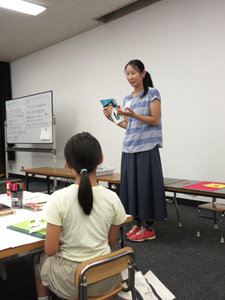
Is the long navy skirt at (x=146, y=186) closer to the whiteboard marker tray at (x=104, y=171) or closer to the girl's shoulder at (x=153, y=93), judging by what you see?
the girl's shoulder at (x=153, y=93)

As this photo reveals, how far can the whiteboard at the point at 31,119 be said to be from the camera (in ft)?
17.1

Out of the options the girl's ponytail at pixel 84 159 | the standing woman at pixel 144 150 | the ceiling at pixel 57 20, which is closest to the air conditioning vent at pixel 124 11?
the ceiling at pixel 57 20

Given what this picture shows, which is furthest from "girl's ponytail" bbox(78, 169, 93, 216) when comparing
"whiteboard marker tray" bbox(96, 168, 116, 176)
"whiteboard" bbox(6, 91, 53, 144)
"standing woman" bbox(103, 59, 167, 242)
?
"whiteboard" bbox(6, 91, 53, 144)

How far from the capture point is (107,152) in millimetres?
4949

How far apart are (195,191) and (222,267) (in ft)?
1.85

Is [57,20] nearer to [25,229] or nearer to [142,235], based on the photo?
[142,235]

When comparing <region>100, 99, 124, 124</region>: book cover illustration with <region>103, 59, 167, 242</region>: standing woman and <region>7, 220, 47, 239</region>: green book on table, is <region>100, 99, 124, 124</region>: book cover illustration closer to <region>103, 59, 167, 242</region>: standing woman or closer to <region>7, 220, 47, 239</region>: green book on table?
<region>103, 59, 167, 242</region>: standing woman

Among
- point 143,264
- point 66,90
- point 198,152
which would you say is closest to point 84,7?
point 66,90

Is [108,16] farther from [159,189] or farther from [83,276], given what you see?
[83,276]

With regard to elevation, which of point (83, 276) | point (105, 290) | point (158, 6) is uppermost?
point (158, 6)

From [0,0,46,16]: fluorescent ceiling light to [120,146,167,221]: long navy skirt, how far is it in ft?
Answer: 10.1

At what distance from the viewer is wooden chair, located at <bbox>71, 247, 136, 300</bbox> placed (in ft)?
2.99

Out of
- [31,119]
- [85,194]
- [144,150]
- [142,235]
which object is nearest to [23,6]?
[31,119]

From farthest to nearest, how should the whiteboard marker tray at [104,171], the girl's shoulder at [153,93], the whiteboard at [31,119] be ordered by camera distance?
1. the whiteboard at [31,119]
2. the whiteboard marker tray at [104,171]
3. the girl's shoulder at [153,93]
